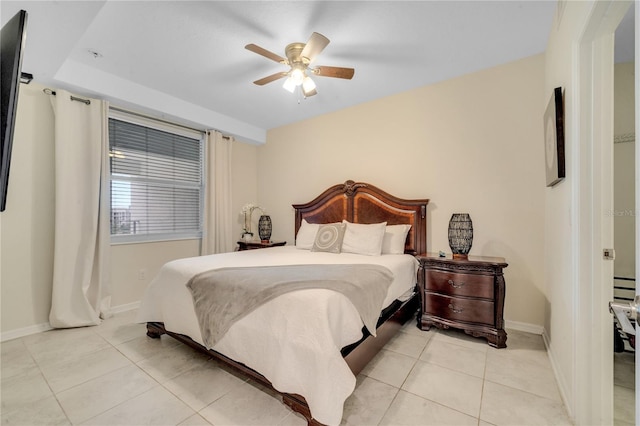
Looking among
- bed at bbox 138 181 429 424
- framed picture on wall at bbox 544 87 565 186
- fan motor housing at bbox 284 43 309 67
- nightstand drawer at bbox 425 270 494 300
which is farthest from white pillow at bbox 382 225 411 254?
fan motor housing at bbox 284 43 309 67

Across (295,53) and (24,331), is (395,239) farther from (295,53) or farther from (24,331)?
(24,331)

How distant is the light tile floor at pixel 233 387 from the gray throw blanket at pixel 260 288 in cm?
36

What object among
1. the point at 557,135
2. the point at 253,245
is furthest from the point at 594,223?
the point at 253,245

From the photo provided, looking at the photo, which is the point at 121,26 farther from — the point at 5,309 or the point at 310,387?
the point at 310,387

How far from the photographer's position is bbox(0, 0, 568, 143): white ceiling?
1.96 meters

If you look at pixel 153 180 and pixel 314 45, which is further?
pixel 153 180

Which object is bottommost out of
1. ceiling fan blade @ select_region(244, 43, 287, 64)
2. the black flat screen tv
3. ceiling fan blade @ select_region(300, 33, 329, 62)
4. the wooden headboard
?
the wooden headboard

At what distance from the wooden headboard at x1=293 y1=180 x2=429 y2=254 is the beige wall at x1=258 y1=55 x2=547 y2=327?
128 mm

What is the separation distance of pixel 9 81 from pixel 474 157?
3.31m

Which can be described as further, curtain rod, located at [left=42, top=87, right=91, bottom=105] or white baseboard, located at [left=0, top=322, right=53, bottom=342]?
curtain rod, located at [left=42, top=87, right=91, bottom=105]

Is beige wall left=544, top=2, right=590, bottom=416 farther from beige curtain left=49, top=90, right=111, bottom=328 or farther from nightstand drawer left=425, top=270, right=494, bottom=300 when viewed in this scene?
beige curtain left=49, top=90, right=111, bottom=328

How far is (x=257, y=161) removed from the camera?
4.86m

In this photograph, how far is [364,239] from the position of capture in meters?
2.98

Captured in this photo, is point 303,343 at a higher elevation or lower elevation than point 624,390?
higher
